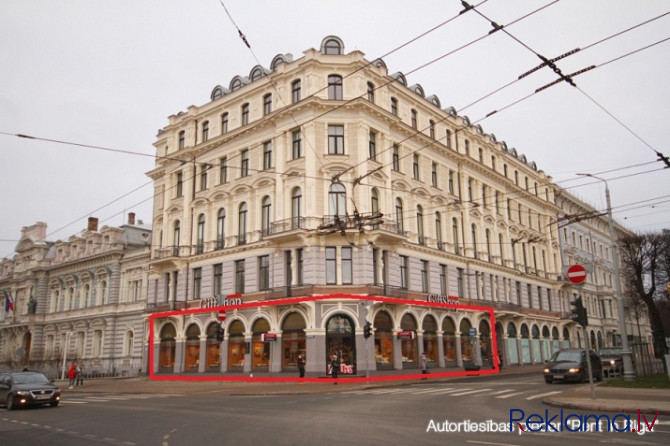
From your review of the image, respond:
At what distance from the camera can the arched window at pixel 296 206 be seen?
36.9 meters

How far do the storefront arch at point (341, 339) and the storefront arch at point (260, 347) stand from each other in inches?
191

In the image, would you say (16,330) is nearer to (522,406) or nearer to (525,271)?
(525,271)

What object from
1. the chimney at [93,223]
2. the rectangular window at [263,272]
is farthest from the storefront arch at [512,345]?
the chimney at [93,223]

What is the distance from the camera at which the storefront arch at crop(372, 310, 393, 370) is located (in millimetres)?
35594

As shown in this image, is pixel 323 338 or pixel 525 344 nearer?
pixel 323 338

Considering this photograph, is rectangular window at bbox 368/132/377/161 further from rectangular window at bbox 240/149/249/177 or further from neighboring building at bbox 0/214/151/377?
neighboring building at bbox 0/214/151/377

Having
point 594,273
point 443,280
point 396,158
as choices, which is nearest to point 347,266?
point 396,158

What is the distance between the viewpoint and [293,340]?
117 feet

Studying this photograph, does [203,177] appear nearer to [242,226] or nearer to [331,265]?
[242,226]

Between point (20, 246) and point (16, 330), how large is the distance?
1096cm

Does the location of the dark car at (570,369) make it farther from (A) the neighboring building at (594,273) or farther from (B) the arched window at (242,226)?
(A) the neighboring building at (594,273)

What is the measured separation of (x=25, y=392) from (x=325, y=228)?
57.6ft

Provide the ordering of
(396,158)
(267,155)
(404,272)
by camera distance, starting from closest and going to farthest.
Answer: (404,272) → (267,155) → (396,158)

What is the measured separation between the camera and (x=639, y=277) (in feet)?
173
